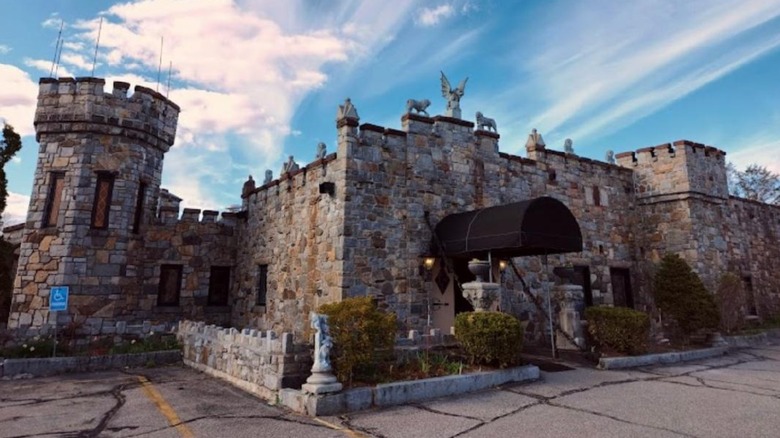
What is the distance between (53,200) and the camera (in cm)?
1253

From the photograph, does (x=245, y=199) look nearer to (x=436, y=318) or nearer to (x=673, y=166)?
(x=436, y=318)

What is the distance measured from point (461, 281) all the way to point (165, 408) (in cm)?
784

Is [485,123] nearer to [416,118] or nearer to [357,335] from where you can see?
[416,118]

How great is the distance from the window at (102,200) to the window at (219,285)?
12.8 ft

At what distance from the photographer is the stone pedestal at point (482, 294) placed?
344 inches

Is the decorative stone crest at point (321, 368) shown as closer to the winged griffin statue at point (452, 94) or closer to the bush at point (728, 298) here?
the winged griffin statue at point (452, 94)

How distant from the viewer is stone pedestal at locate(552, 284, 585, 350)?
10750 mm

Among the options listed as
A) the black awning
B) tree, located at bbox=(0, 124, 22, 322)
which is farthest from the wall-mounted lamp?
tree, located at bbox=(0, 124, 22, 322)

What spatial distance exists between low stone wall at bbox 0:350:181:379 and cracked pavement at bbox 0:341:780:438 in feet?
2.79

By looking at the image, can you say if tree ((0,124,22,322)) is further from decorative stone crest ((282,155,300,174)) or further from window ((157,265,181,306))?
decorative stone crest ((282,155,300,174))

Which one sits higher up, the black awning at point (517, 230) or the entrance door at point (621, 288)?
the black awning at point (517, 230)

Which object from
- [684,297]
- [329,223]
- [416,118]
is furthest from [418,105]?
[684,297]

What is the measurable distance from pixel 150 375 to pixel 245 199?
8555 mm

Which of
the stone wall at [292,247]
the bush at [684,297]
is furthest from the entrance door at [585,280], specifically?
the stone wall at [292,247]
